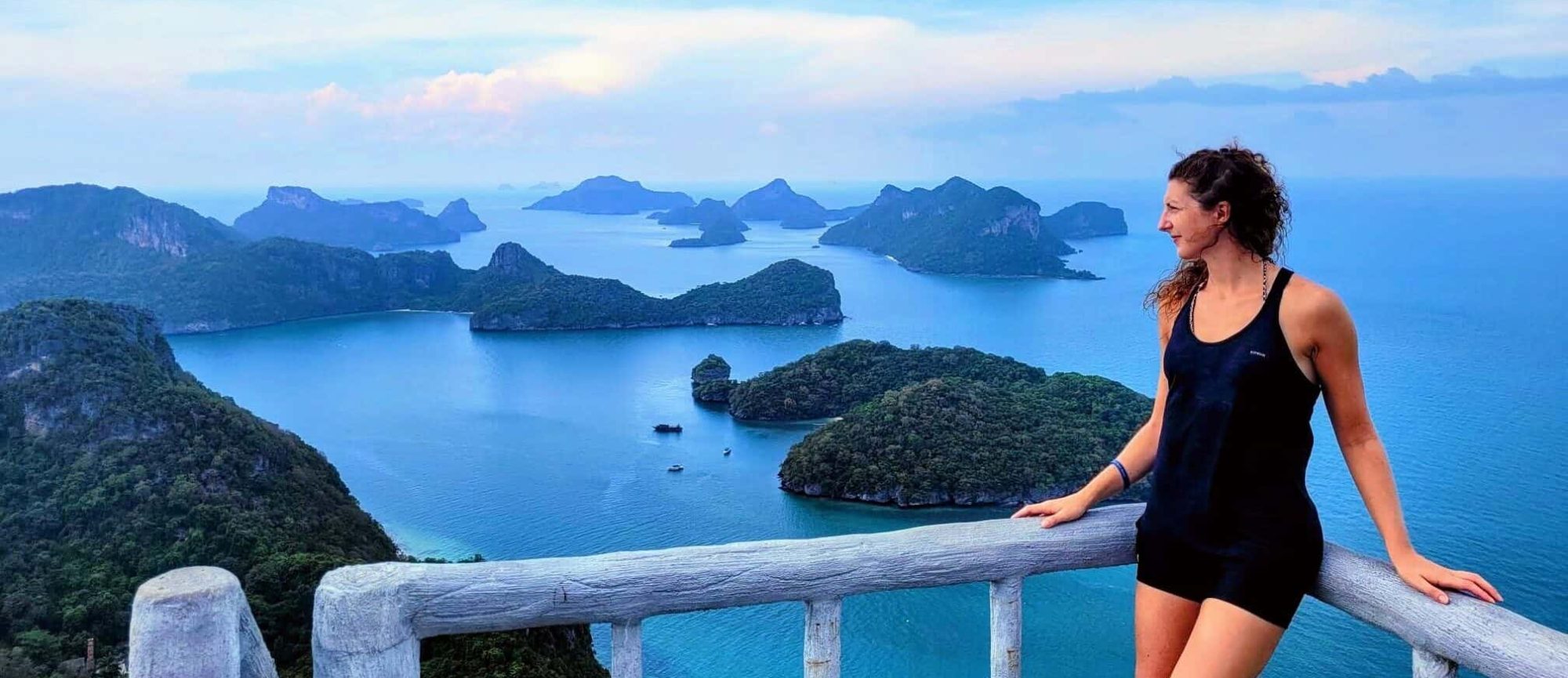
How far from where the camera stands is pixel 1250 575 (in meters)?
1.30

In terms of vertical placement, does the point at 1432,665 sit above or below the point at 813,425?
above

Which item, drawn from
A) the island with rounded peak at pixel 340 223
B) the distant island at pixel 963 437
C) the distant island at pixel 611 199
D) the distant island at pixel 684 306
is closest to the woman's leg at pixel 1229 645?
the distant island at pixel 963 437

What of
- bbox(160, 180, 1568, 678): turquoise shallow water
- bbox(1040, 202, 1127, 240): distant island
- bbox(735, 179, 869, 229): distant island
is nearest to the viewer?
bbox(160, 180, 1568, 678): turquoise shallow water

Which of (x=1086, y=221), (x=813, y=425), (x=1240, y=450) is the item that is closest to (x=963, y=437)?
(x=813, y=425)

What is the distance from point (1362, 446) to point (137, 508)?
16.5 m

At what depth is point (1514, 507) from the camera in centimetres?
2033

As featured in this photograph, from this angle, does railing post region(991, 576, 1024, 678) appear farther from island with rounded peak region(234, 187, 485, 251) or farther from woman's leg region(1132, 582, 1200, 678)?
island with rounded peak region(234, 187, 485, 251)

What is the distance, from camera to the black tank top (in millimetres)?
1322

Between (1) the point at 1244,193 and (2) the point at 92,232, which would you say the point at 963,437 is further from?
(2) the point at 92,232

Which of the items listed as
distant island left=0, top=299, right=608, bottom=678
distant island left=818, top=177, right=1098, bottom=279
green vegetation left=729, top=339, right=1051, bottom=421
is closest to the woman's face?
distant island left=0, top=299, right=608, bottom=678

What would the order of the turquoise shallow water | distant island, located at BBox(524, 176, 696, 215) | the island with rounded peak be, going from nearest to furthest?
the turquoise shallow water < the island with rounded peak < distant island, located at BBox(524, 176, 696, 215)

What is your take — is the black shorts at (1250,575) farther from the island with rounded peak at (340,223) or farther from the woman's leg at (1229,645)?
the island with rounded peak at (340,223)

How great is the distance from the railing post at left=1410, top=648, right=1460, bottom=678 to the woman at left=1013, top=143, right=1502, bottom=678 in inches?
3.1

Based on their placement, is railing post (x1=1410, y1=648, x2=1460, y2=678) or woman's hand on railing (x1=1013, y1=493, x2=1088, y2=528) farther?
woman's hand on railing (x1=1013, y1=493, x2=1088, y2=528)
